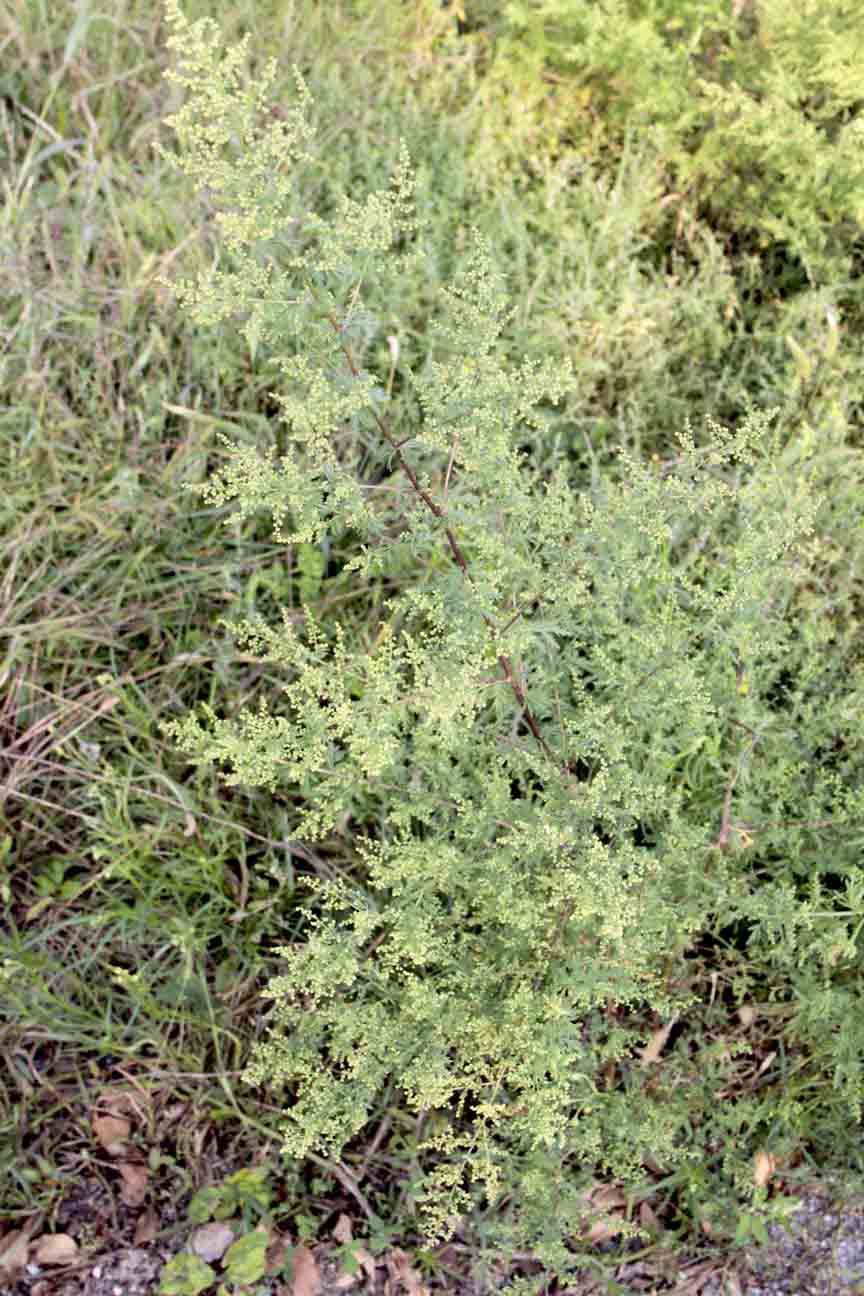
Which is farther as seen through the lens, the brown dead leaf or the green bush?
the brown dead leaf

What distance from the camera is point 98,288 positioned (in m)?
3.20

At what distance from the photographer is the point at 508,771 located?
2.29 metres

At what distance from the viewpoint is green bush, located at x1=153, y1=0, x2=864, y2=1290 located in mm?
1738

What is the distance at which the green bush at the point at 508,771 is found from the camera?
1.74 metres

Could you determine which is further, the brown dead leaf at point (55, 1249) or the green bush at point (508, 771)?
the brown dead leaf at point (55, 1249)

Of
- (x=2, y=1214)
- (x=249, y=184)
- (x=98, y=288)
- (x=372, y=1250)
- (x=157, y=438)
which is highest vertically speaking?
(x=249, y=184)

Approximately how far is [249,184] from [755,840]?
1688 mm

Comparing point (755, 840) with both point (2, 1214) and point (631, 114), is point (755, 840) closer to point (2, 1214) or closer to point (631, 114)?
point (2, 1214)

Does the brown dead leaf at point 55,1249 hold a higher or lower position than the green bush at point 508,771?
lower

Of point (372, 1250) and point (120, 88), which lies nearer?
point (372, 1250)

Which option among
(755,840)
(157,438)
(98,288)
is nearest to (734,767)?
(755,840)

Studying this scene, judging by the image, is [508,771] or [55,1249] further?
[55,1249]

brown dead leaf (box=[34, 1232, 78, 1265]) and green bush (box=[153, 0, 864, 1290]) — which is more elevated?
green bush (box=[153, 0, 864, 1290])

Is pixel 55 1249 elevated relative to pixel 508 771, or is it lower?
lower
